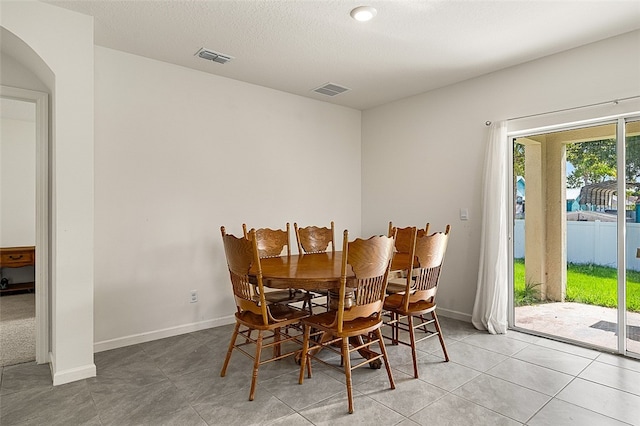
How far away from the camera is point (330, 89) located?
14.3ft

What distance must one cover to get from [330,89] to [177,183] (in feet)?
7.01

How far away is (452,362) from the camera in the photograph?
2.86 m

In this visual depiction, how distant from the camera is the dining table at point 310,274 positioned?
2.20 m

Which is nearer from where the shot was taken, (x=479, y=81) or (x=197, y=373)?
(x=197, y=373)

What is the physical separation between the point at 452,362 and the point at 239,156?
295 cm

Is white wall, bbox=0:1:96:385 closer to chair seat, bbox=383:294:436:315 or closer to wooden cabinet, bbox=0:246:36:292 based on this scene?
chair seat, bbox=383:294:436:315

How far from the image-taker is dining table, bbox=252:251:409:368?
220cm

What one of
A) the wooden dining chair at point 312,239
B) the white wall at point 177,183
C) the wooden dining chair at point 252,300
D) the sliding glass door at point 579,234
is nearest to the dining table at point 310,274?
the wooden dining chair at point 252,300

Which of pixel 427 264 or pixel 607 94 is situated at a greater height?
pixel 607 94

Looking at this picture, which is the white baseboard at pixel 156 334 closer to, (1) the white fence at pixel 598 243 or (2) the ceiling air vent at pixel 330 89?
(2) the ceiling air vent at pixel 330 89

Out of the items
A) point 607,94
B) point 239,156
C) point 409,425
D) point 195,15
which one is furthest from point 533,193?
point 195,15

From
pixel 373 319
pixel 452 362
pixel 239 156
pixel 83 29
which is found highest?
pixel 83 29

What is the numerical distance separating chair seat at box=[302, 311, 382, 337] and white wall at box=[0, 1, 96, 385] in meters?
1.66

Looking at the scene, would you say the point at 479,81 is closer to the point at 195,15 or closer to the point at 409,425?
the point at 195,15
